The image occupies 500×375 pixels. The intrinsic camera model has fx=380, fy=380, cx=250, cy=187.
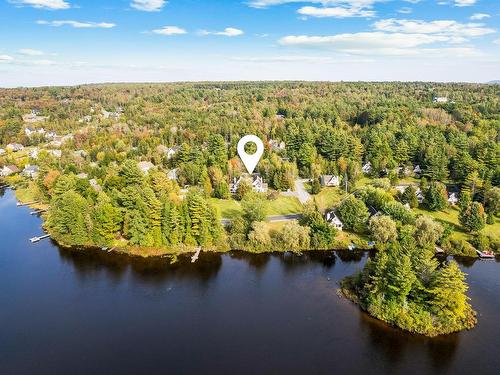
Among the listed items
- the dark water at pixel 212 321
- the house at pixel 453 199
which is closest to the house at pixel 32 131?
the dark water at pixel 212 321

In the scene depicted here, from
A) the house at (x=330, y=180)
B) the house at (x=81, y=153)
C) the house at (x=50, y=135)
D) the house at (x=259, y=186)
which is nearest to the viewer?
the house at (x=259, y=186)

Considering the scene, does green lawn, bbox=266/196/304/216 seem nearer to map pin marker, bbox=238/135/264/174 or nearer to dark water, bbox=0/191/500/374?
dark water, bbox=0/191/500/374

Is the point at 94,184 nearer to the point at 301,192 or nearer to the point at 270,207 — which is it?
the point at 270,207

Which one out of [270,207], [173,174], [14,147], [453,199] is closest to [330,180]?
[270,207]

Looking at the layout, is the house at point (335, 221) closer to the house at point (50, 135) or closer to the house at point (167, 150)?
the house at point (167, 150)

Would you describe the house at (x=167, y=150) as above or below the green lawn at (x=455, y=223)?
above

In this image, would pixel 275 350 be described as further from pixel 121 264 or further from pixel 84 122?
pixel 84 122

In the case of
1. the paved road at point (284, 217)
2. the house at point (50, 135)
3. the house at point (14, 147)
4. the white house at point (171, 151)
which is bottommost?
the paved road at point (284, 217)
